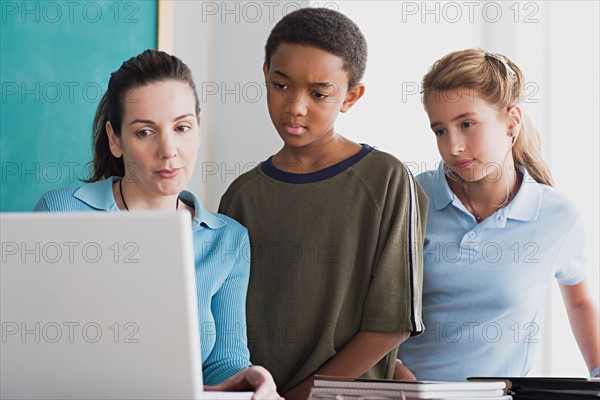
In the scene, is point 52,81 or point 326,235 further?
point 52,81

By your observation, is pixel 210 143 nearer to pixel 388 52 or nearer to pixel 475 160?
pixel 388 52

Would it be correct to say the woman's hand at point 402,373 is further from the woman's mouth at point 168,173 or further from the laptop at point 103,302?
the laptop at point 103,302

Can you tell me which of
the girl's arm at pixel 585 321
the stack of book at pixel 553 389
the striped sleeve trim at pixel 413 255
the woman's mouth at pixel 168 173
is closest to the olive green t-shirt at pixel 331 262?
the striped sleeve trim at pixel 413 255

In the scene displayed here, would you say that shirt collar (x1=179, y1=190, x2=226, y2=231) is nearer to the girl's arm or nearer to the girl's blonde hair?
the girl's blonde hair

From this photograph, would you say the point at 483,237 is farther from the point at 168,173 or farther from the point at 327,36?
the point at 168,173

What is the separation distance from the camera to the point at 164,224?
91 centimetres

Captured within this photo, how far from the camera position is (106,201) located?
5.30 feet

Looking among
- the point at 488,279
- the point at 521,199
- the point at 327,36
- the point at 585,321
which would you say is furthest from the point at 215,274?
the point at 585,321

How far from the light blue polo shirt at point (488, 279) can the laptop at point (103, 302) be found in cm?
103

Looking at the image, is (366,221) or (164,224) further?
(366,221)

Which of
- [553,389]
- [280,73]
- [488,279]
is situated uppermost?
[280,73]

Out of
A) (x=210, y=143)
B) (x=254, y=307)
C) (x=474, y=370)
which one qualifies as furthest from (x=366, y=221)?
(x=210, y=143)

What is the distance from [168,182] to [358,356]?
1.77 ft

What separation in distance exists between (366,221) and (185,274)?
0.82m
